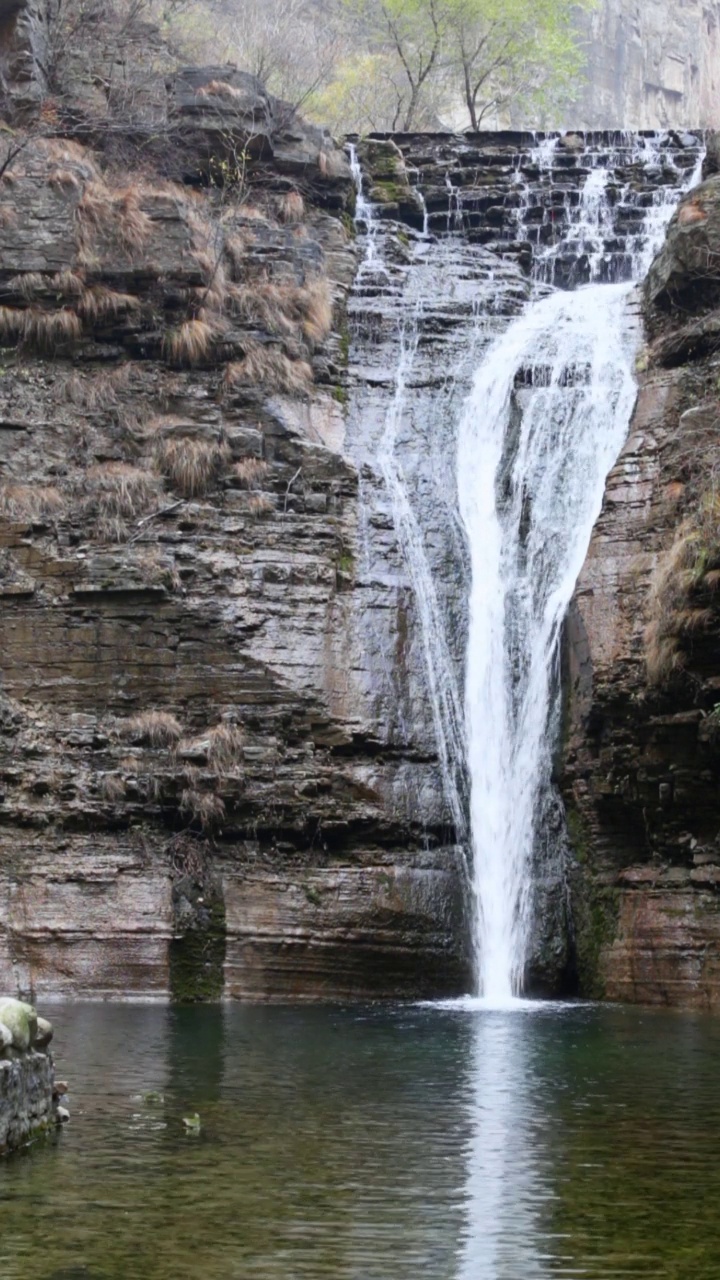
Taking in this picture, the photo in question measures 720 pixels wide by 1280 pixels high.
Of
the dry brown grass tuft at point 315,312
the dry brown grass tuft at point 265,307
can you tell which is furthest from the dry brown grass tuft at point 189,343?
the dry brown grass tuft at point 315,312

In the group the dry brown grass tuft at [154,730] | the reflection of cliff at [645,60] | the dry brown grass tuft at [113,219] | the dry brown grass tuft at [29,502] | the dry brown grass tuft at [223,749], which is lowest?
the dry brown grass tuft at [223,749]

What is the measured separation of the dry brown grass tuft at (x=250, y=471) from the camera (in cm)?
2105

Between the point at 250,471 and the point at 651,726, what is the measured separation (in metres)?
6.35

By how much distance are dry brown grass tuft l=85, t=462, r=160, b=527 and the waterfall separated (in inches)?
159

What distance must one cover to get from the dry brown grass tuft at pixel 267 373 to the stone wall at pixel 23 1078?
48.2 feet

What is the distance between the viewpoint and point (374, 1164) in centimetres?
793

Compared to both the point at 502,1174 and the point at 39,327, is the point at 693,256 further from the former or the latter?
the point at 502,1174

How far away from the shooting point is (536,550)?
20.5 metres

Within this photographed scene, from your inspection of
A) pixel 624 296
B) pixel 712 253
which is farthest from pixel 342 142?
pixel 712 253

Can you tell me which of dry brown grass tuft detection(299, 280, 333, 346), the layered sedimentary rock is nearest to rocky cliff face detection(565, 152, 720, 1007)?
the layered sedimentary rock

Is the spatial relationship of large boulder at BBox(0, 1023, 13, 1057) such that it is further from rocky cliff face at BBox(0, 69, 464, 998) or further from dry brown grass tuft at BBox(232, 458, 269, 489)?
dry brown grass tuft at BBox(232, 458, 269, 489)

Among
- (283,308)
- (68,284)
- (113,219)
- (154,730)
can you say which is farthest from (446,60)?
(154,730)

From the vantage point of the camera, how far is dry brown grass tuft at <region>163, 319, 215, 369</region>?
22.5 m

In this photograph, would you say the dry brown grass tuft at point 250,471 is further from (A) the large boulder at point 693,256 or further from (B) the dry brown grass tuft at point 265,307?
(A) the large boulder at point 693,256
